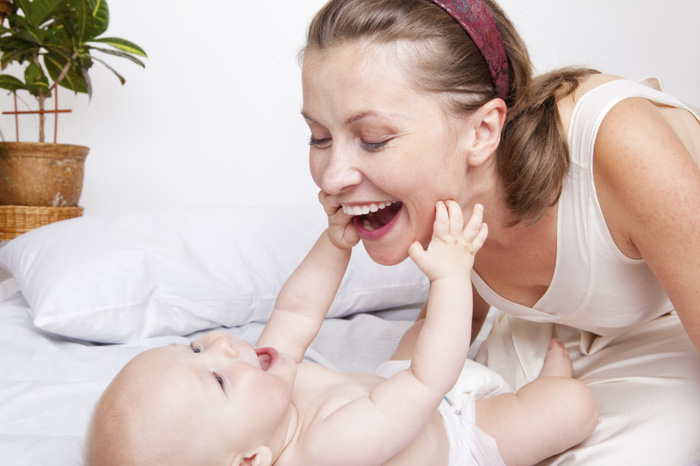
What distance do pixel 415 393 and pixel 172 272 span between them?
3.46 ft

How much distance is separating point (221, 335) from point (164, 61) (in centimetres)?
202

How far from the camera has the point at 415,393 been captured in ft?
3.28

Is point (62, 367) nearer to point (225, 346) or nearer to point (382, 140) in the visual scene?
point (225, 346)

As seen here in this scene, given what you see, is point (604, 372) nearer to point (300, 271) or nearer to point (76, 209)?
point (300, 271)

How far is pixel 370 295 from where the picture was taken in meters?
2.09

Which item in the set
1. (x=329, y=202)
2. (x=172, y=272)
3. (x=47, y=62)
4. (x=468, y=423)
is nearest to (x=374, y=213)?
(x=329, y=202)

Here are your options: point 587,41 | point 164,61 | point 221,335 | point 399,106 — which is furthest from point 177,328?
point 587,41

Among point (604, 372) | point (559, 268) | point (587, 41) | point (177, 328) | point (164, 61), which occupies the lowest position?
point (177, 328)

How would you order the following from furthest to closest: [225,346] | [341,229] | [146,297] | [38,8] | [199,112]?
[199,112] → [38,8] → [146,297] → [341,229] → [225,346]

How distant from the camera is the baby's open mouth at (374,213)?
116cm

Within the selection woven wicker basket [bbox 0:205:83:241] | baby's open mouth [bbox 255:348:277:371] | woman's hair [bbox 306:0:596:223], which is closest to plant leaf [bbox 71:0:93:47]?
woven wicker basket [bbox 0:205:83:241]

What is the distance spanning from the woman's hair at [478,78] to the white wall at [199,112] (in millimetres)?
1737

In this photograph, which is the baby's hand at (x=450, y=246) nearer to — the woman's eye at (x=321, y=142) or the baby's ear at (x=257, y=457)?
the woman's eye at (x=321, y=142)

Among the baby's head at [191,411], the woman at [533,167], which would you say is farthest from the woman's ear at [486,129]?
the baby's head at [191,411]
